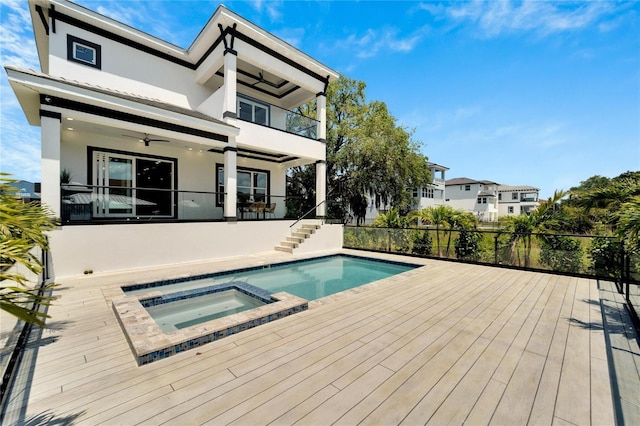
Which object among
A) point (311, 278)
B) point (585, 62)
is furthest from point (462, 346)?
point (585, 62)

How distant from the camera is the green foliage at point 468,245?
866 centimetres

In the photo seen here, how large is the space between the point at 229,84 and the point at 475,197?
139 feet

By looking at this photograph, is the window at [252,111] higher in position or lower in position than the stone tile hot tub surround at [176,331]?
higher

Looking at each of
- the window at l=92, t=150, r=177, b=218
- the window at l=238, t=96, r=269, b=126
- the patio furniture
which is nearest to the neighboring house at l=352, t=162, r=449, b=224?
the patio furniture

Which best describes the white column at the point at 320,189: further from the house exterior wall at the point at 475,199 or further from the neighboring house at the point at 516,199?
the neighboring house at the point at 516,199

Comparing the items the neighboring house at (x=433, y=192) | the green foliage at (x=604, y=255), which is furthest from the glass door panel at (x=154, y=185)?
the neighboring house at (x=433, y=192)

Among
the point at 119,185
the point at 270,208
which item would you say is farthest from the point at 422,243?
the point at 119,185

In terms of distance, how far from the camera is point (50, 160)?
634 centimetres

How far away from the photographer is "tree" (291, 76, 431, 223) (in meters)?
18.9

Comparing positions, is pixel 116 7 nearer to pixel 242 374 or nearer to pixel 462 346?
pixel 242 374

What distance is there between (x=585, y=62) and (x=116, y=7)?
16.3m

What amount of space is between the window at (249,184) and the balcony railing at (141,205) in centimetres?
6

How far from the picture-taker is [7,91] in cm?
641

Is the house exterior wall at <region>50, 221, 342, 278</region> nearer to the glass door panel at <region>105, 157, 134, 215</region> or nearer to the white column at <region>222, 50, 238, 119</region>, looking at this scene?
the glass door panel at <region>105, 157, 134, 215</region>
